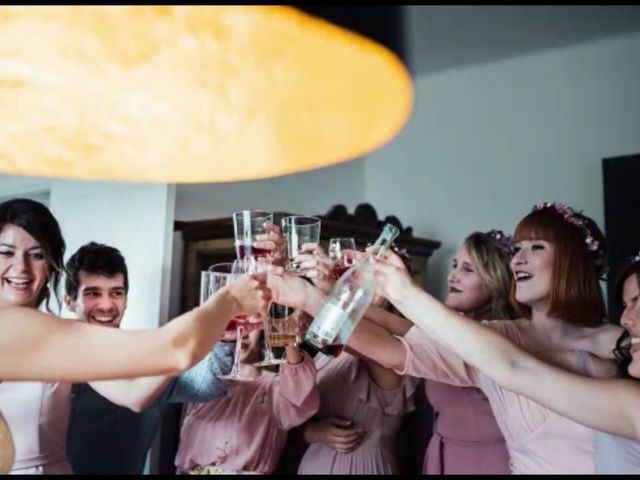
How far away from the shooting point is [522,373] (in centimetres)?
101

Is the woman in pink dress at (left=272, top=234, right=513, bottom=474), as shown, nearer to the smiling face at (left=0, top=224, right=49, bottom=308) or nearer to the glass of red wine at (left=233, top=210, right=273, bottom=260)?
the glass of red wine at (left=233, top=210, right=273, bottom=260)

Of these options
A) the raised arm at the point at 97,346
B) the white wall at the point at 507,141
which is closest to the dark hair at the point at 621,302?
the raised arm at the point at 97,346

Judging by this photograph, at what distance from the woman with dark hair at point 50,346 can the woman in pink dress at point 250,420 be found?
0.30 meters

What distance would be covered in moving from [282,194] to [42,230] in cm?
96

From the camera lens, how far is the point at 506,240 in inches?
62.0

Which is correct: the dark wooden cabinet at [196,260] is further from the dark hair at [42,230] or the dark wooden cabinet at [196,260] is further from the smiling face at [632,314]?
the smiling face at [632,314]

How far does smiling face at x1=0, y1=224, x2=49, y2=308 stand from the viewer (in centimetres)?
110

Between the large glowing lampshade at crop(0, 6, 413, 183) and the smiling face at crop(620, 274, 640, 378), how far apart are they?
47 centimetres

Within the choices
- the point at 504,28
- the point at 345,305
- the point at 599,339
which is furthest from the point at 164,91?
the point at 504,28

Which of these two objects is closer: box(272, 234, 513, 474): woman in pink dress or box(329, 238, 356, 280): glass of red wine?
box(329, 238, 356, 280): glass of red wine

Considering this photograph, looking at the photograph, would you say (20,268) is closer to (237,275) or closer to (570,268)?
(237,275)

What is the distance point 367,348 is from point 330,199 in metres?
1.22

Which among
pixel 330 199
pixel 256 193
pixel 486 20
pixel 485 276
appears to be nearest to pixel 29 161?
pixel 256 193

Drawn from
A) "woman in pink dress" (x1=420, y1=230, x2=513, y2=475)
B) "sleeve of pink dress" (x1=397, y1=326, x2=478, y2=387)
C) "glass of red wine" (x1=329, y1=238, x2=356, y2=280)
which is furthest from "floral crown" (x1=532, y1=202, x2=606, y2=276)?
"glass of red wine" (x1=329, y1=238, x2=356, y2=280)
